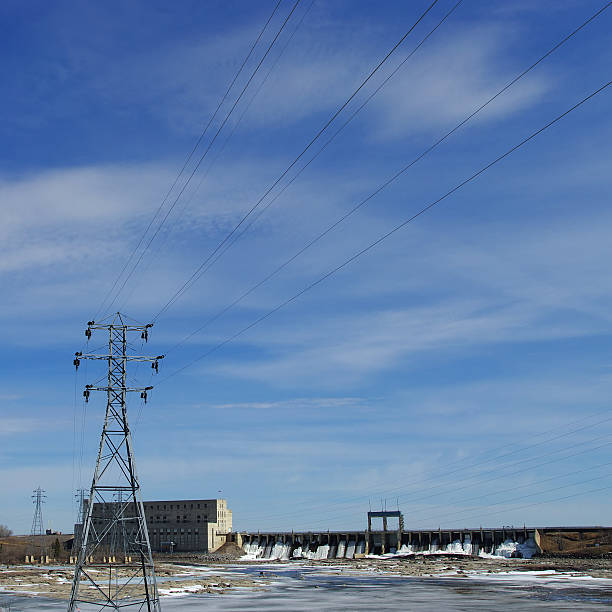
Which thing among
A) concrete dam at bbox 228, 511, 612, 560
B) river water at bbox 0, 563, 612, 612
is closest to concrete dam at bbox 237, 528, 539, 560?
concrete dam at bbox 228, 511, 612, 560

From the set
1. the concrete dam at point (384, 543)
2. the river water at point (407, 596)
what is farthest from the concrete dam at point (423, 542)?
the river water at point (407, 596)

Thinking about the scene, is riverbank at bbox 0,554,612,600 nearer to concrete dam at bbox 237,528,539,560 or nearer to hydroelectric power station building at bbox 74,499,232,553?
concrete dam at bbox 237,528,539,560

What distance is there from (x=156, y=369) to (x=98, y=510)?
10902cm

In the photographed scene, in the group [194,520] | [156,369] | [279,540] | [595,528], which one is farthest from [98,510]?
[156,369]

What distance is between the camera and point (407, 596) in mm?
59812

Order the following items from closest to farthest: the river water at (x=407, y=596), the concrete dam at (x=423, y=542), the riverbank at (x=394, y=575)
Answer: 1. the river water at (x=407, y=596)
2. the riverbank at (x=394, y=575)
3. the concrete dam at (x=423, y=542)

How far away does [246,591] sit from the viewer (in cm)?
6694

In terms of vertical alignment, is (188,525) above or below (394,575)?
above

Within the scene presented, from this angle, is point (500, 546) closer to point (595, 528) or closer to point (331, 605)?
point (595, 528)

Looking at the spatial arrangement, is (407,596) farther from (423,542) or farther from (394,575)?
(423,542)

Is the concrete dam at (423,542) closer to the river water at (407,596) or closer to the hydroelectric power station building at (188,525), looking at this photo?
the hydroelectric power station building at (188,525)

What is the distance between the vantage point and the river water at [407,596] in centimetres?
5084

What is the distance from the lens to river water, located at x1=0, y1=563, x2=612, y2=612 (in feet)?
167

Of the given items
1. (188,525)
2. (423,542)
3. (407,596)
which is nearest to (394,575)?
(407,596)
